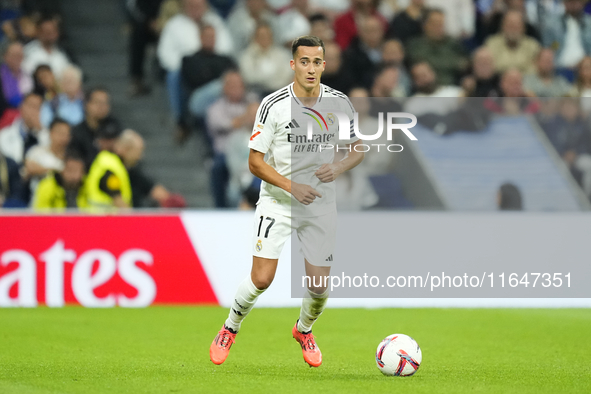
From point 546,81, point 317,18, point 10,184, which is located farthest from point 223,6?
point 546,81

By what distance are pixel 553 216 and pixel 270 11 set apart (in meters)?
5.80

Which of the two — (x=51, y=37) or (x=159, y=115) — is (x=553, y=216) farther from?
(x=51, y=37)

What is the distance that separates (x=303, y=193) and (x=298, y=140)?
1.39ft

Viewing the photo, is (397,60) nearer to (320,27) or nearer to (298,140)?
(320,27)

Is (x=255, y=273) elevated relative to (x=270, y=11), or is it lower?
lower

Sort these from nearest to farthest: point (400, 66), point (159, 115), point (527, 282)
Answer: point (527, 282)
point (400, 66)
point (159, 115)

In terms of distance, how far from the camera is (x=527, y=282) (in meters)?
11.5

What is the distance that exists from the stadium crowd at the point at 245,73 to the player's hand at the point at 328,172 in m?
4.82

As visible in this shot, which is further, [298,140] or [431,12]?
[431,12]

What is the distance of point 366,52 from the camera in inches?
554

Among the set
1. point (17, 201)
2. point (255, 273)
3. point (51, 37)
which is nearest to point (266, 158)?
point (255, 273)

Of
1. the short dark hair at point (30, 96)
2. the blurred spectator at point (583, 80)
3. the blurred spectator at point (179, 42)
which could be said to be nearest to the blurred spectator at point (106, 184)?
the short dark hair at point (30, 96)

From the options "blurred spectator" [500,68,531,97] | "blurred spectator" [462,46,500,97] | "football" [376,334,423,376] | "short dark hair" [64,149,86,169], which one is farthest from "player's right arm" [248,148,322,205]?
"blurred spectator" [462,46,500,97]

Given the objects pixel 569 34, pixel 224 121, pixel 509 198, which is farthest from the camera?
pixel 569 34
